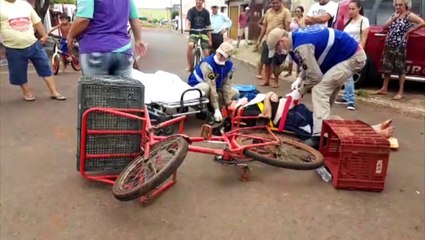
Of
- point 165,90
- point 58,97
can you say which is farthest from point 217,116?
point 58,97

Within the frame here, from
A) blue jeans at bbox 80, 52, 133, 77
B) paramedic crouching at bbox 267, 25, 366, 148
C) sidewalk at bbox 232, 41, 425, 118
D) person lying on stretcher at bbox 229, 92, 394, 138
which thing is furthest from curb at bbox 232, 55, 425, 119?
blue jeans at bbox 80, 52, 133, 77

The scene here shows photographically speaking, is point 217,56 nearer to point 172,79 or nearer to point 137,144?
point 172,79

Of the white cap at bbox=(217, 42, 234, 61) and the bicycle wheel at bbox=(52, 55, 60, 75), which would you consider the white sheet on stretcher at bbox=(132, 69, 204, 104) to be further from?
the bicycle wheel at bbox=(52, 55, 60, 75)

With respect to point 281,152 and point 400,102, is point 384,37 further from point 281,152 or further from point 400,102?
point 281,152

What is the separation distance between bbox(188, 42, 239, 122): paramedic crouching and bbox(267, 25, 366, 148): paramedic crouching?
2.58ft

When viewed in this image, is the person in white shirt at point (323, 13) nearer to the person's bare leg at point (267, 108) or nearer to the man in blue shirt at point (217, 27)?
the person's bare leg at point (267, 108)

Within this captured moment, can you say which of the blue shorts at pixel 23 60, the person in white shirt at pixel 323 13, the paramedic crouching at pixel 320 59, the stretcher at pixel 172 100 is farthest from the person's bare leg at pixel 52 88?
the person in white shirt at pixel 323 13

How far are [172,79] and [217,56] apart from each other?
0.75 m

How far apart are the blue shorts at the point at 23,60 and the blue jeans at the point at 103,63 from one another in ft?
9.70

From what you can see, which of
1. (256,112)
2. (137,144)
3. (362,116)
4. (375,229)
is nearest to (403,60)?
(362,116)

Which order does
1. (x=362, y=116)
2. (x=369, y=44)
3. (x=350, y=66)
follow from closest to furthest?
1. (x=350, y=66)
2. (x=362, y=116)
3. (x=369, y=44)

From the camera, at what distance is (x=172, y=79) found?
208 inches

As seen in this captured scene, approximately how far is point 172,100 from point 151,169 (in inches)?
70.5

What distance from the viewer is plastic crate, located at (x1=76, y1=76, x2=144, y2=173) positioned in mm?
3324
